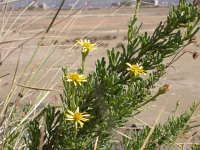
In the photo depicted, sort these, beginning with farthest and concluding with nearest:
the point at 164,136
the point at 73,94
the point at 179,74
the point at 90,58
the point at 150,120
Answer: the point at 90,58 → the point at 179,74 → the point at 150,120 → the point at 164,136 → the point at 73,94

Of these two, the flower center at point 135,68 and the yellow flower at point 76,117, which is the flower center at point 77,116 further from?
the flower center at point 135,68

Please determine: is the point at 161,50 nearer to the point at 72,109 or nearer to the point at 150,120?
the point at 72,109

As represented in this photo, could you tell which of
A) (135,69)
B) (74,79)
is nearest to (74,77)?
(74,79)

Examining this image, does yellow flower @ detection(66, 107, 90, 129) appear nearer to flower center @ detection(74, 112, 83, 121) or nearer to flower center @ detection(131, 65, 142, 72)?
flower center @ detection(74, 112, 83, 121)

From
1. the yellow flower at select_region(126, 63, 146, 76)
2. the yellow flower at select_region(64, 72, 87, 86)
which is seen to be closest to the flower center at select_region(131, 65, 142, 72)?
the yellow flower at select_region(126, 63, 146, 76)

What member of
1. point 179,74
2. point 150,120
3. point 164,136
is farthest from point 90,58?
point 164,136

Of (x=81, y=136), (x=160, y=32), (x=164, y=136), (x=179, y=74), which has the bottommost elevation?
(x=179, y=74)

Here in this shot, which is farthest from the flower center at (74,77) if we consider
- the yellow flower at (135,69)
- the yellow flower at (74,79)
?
the yellow flower at (135,69)

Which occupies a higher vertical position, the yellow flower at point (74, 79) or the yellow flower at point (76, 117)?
the yellow flower at point (74, 79)

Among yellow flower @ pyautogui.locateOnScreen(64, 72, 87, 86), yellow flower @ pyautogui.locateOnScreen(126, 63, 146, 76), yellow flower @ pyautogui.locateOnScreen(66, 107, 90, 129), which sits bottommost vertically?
yellow flower @ pyautogui.locateOnScreen(66, 107, 90, 129)

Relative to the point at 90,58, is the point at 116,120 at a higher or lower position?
higher

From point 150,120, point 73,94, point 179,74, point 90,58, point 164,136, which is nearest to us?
point 73,94
